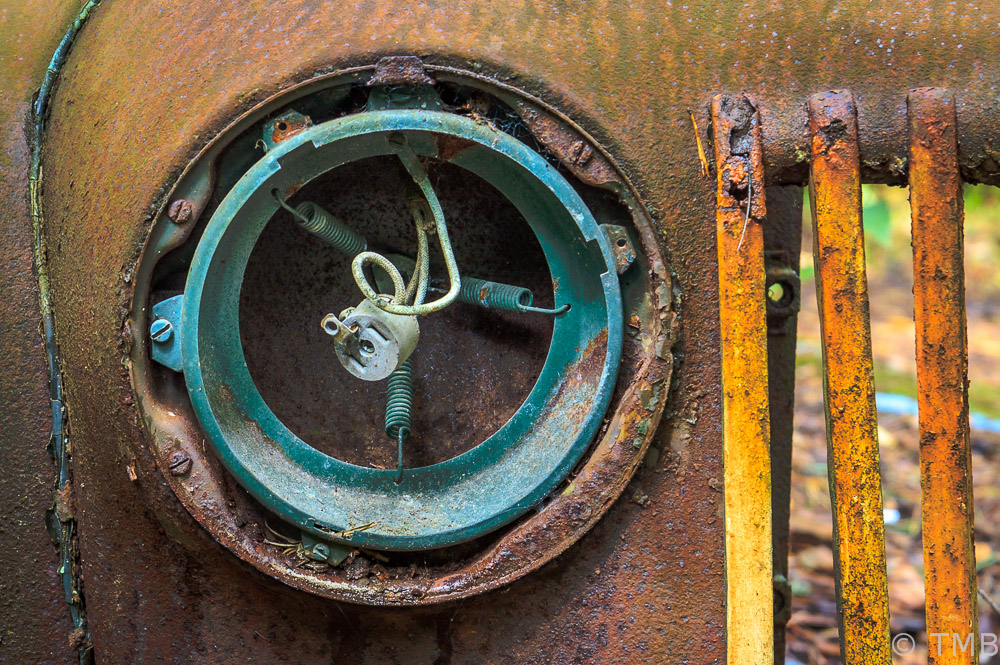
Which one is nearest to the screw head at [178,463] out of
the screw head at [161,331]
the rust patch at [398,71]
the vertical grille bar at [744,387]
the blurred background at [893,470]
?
the screw head at [161,331]

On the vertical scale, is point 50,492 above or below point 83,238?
below

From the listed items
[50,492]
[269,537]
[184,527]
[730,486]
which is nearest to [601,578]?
A: [730,486]

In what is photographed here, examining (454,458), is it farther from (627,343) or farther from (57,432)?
(57,432)

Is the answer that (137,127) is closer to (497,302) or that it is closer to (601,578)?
(497,302)

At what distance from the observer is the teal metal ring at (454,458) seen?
1.26 meters

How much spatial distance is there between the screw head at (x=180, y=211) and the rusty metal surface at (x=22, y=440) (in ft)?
0.85

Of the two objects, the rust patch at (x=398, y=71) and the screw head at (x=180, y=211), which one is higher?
the rust patch at (x=398, y=71)

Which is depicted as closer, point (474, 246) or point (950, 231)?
point (950, 231)

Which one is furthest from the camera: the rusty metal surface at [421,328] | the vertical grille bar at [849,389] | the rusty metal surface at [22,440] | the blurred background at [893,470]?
the blurred background at [893,470]

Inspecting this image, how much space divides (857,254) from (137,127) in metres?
1.04

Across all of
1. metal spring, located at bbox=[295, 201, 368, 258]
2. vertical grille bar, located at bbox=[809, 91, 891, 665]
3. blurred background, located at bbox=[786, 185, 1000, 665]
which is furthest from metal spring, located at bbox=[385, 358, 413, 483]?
blurred background, located at bbox=[786, 185, 1000, 665]

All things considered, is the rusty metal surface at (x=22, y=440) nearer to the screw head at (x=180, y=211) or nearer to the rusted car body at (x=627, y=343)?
the rusted car body at (x=627, y=343)

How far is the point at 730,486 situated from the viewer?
1229mm

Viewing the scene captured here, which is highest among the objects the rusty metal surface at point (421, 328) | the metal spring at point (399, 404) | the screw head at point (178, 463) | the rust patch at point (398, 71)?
the rust patch at point (398, 71)
